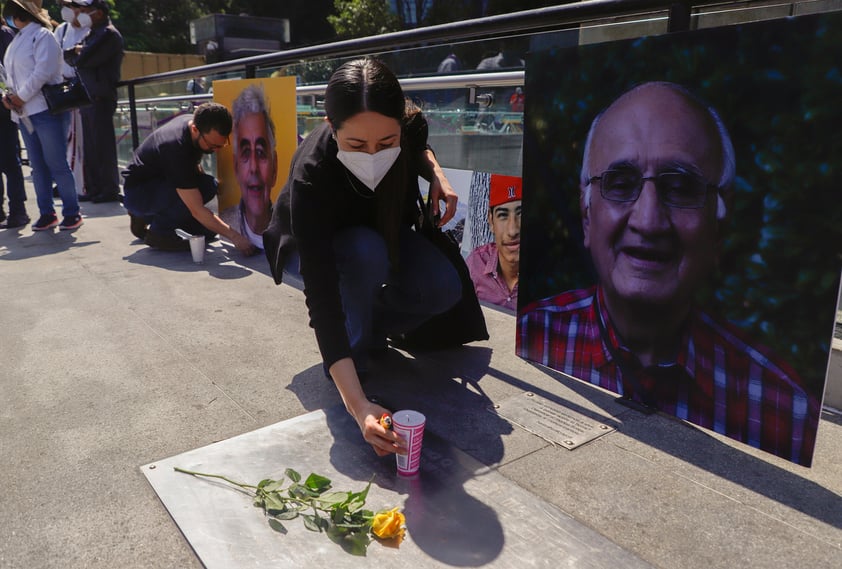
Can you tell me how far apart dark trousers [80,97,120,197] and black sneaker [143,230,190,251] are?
2562mm

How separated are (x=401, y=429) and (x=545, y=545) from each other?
1.53 feet

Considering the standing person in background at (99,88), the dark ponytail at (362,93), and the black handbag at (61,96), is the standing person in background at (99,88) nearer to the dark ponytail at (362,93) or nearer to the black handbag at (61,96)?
the black handbag at (61,96)

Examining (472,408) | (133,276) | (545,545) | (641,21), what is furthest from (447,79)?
(545,545)

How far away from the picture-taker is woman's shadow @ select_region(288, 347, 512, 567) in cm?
165

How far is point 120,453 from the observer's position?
201 centimetres

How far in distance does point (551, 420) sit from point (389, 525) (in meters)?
0.87

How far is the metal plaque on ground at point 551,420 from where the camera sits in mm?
2143

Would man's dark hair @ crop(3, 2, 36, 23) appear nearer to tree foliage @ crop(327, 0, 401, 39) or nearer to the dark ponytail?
the dark ponytail

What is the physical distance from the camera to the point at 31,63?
16.8 feet

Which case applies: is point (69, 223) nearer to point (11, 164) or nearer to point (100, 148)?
point (11, 164)

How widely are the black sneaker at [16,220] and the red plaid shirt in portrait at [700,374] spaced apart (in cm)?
486

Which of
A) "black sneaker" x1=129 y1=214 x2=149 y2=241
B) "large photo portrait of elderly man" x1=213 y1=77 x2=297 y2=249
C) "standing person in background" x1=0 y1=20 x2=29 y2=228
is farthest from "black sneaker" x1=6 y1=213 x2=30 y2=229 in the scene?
"large photo portrait of elderly man" x1=213 y1=77 x2=297 y2=249

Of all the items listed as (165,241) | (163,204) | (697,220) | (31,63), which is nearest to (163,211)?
(163,204)

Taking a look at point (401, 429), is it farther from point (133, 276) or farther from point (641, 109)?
point (133, 276)
